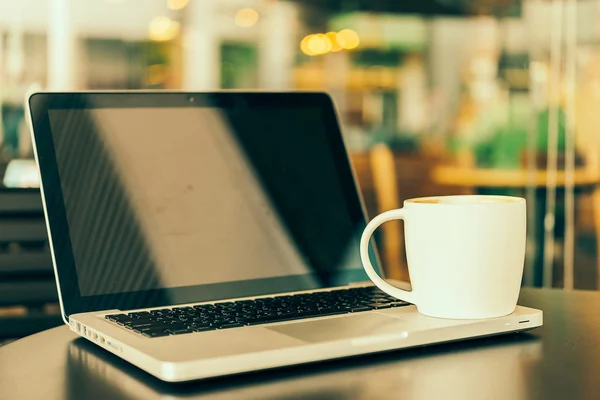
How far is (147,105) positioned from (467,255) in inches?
14.2

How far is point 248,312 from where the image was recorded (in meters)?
0.73

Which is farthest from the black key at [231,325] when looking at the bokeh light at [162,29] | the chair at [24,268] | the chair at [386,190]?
the chair at [386,190]

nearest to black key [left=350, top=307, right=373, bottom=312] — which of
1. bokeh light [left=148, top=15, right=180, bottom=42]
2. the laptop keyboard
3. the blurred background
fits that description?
the laptop keyboard

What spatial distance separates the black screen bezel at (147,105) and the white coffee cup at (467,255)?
0.20 m

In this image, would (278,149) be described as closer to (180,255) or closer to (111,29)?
(180,255)

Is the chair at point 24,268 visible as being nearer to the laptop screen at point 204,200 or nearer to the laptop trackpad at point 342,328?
the laptop screen at point 204,200

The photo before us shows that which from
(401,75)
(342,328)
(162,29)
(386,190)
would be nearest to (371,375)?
(342,328)

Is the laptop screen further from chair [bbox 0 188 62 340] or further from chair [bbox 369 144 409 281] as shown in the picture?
chair [bbox 369 144 409 281]

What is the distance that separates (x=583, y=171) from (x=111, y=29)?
199 cm

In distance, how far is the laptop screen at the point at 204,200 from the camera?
2.68 feet

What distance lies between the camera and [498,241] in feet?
2.28

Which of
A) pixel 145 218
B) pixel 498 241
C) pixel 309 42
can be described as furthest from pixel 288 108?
pixel 309 42

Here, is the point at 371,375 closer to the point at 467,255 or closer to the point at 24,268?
the point at 467,255

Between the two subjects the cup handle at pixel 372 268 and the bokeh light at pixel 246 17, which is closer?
the cup handle at pixel 372 268
